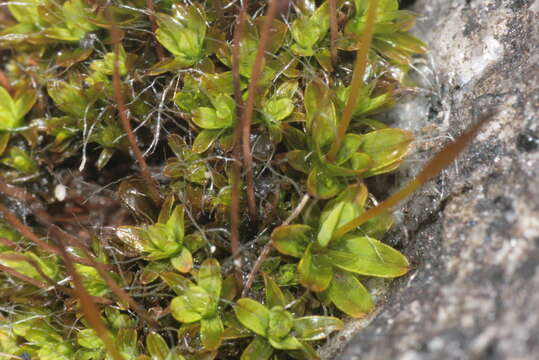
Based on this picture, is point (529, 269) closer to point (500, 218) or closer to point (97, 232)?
point (500, 218)

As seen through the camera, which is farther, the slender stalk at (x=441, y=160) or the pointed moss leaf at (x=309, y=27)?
the pointed moss leaf at (x=309, y=27)

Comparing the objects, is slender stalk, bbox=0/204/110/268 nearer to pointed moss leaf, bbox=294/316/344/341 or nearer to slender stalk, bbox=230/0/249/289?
Answer: slender stalk, bbox=230/0/249/289

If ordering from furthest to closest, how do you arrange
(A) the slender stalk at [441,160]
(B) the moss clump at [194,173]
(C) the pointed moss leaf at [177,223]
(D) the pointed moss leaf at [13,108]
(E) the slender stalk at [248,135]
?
(D) the pointed moss leaf at [13,108] → (C) the pointed moss leaf at [177,223] → (B) the moss clump at [194,173] → (E) the slender stalk at [248,135] → (A) the slender stalk at [441,160]

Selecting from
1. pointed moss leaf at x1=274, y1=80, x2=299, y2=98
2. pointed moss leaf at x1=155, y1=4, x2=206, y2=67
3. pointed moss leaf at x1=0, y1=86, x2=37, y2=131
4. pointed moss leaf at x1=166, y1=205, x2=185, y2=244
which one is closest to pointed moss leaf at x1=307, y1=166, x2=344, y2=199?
pointed moss leaf at x1=274, y1=80, x2=299, y2=98

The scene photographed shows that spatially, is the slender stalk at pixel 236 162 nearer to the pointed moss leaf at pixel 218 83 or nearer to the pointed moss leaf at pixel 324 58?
the pointed moss leaf at pixel 218 83

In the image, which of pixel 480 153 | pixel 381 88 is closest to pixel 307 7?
pixel 381 88

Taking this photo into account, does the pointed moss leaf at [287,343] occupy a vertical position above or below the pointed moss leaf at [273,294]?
below

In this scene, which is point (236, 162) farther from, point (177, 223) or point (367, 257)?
point (367, 257)

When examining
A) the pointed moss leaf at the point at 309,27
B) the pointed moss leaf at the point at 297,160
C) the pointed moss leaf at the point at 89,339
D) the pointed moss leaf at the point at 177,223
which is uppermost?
the pointed moss leaf at the point at 309,27

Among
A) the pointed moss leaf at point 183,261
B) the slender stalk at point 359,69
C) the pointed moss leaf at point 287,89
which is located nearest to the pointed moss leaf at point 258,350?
the pointed moss leaf at point 183,261
